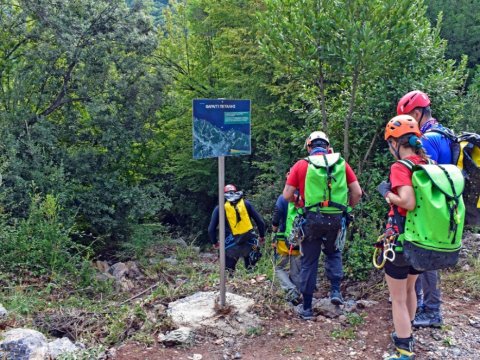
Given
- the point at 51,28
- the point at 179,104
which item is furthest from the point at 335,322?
the point at 179,104

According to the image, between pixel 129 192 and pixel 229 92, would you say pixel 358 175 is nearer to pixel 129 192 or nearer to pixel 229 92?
pixel 129 192

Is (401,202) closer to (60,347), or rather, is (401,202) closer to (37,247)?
(60,347)

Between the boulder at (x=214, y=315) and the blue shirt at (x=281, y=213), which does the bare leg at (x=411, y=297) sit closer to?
the boulder at (x=214, y=315)

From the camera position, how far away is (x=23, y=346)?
13.1 feet

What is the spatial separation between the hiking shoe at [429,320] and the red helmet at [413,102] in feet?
6.65

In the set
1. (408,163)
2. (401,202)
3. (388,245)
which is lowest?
(388,245)

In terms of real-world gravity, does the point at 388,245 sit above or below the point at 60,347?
above

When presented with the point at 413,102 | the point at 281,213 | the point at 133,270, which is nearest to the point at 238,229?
the point at 281,213

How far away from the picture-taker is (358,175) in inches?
271

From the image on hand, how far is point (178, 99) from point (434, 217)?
11068mm

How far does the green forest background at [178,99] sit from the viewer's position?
6281 mm

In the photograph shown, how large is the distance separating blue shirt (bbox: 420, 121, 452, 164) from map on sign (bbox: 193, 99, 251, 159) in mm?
1790

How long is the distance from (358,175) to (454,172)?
3.18 m

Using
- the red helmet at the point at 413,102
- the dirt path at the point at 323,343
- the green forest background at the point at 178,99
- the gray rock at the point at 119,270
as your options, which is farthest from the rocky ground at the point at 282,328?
the gray rock at the point at 119,270
